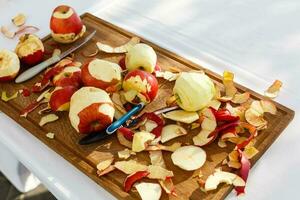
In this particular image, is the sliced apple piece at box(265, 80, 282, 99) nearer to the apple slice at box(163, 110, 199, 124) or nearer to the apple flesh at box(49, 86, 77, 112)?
the apple slice at box(163, 110, 199, 124)

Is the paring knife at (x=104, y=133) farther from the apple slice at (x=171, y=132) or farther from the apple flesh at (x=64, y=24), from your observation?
the apple flesh at (x=64, y=24)

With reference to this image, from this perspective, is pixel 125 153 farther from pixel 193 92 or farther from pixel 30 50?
pixel 30 50

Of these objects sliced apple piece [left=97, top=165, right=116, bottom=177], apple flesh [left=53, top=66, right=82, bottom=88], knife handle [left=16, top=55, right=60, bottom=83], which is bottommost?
knife handle [left=16, top=55, right=60, bottom=83]

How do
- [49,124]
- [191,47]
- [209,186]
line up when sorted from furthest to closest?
[191,47]
[49,124]
[209,186]

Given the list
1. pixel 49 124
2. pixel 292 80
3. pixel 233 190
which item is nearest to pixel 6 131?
pixel 49 124

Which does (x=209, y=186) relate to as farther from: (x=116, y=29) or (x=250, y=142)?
(x=116, y=29)

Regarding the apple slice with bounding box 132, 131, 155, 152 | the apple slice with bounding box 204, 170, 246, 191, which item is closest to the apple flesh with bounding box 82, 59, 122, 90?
the apple slice with bounding box 132, 131, 155, 152

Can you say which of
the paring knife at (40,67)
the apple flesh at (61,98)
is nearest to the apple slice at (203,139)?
the apple flesh at (61,98)
